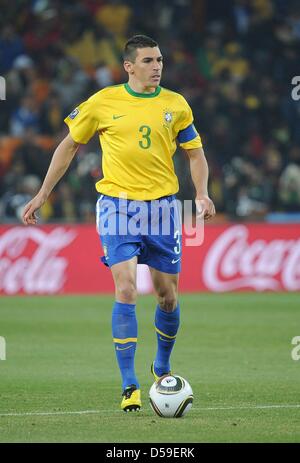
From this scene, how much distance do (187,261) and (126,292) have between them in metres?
10.5

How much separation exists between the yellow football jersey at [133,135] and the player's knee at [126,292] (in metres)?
0.66

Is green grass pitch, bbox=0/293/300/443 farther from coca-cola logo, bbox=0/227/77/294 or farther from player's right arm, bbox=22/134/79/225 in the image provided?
player's right arm, bbox=22/134/79/225

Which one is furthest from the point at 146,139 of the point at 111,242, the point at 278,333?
the point at 278,333

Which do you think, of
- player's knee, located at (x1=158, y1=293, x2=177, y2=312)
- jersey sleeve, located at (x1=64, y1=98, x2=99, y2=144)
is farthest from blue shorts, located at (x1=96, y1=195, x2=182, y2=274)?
jersey sleeve, located at (x1=64, y1=98, x2=99, y2=144)

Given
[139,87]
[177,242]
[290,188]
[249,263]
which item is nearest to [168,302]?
[177,242]

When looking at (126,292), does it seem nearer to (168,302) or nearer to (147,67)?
(168,302)

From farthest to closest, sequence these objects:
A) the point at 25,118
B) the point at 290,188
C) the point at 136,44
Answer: the point at 25,118, the point at 290,188, the point at 136,44

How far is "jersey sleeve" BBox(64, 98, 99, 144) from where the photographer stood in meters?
8.02

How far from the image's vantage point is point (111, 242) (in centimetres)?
777

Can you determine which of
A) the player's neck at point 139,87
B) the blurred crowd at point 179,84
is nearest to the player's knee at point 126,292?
the player's neck at point 139,87

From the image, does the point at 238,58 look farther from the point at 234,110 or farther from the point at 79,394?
the point at 79,394

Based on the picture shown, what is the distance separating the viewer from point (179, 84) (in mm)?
21688

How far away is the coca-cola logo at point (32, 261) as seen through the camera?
57.8 ft

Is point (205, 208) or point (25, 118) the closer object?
Result: point (205, 208)
